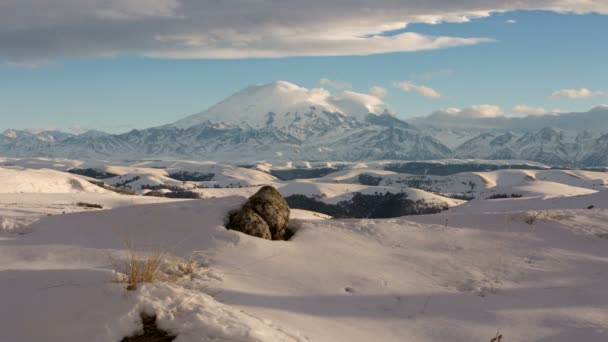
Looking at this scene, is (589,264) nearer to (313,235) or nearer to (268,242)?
(313,235)

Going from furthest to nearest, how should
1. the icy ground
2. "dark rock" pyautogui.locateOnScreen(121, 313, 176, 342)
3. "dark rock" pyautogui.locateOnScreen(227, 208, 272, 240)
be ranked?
"dark rock" pyautogui.locateOnScreen(227, 208, 272, 240) < the icy ground < "dark rock" pyautogui.locateOnScreen(121, 313, 176, 342)

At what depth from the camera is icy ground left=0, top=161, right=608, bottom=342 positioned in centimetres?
596

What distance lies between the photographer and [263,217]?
536 inches

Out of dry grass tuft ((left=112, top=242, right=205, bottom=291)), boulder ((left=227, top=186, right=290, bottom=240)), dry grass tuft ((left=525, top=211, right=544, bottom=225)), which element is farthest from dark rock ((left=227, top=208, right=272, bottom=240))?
dry grass tuft ((left=525, top=211, right=544, bottom=225))

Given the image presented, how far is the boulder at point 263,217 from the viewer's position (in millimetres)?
12875

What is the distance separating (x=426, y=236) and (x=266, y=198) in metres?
4.80

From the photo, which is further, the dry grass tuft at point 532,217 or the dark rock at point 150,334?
the dry grass tuft at point 532,217

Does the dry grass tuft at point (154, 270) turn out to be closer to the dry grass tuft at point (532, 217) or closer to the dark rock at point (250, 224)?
the dark rock at point (250, 224)

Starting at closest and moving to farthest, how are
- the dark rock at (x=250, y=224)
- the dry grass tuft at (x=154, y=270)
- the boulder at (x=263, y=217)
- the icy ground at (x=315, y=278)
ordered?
the icy ground at (x=315, y=278), the dry grass tuft at (x=154, y=270), the dark rock at (x=250, y=224), the boulder at (x=263, y=217)

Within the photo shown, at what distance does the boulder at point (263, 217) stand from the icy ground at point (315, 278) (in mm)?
467

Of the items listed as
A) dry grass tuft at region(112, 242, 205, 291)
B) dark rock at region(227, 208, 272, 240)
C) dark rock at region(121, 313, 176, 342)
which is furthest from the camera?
dark rock at region(227, 208, 272, 240)

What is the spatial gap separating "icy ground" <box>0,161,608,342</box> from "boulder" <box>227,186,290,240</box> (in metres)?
0.47

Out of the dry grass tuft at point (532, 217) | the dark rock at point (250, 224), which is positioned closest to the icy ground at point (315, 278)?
the dry grass tuft at point (532, 217)

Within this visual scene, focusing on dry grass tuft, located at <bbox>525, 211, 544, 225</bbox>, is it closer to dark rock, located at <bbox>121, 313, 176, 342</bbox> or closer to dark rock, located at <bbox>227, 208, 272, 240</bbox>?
dark rock, located at <bbox>227, 208, 272, 240</bbox>
